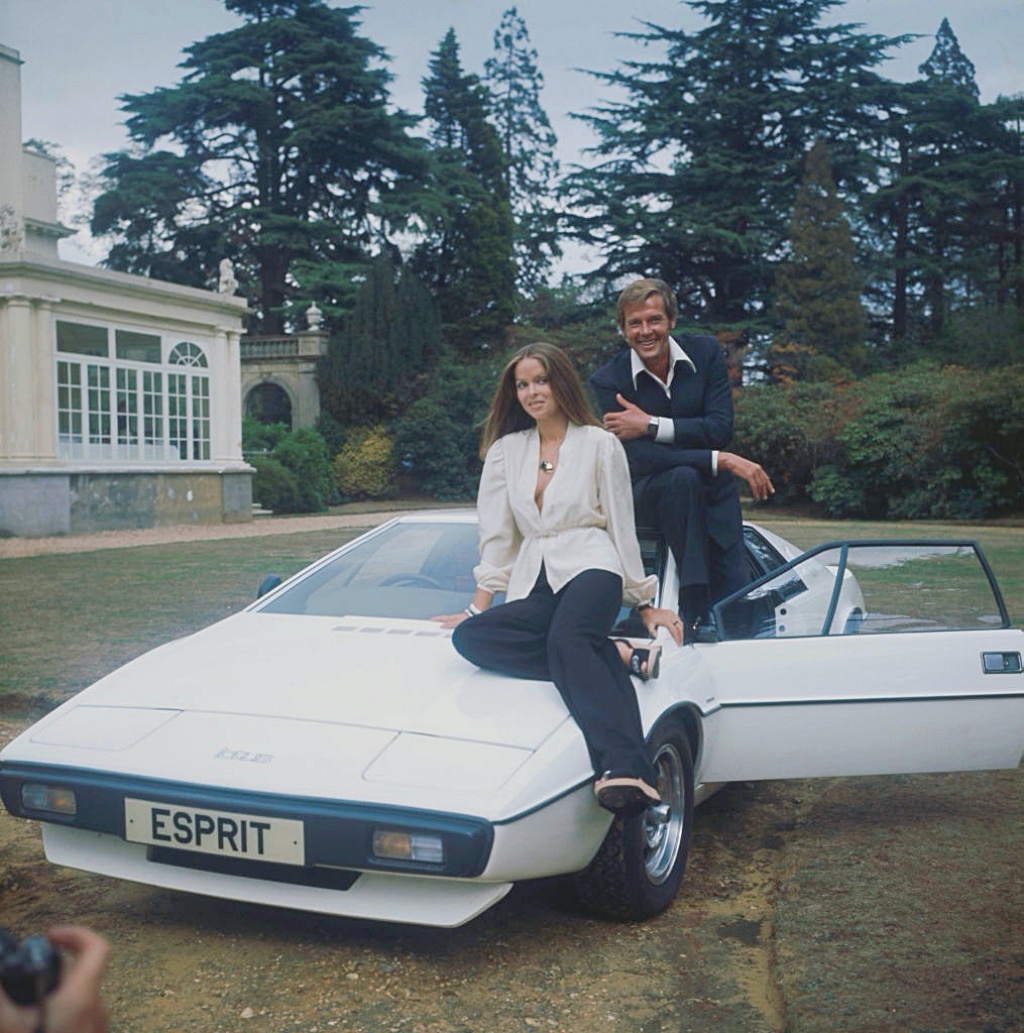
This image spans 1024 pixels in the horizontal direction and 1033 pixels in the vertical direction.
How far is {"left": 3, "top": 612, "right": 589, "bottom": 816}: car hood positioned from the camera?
292 cm

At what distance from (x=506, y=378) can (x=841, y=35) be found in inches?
1441

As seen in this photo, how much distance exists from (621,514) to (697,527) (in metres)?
0.49

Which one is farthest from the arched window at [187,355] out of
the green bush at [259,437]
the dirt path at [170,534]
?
the green bush at [259,437]

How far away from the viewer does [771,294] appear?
Result: 36406mm

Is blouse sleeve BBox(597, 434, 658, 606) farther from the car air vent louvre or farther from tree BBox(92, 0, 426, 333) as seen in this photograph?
tree BBox(92, 0, 426, 333)

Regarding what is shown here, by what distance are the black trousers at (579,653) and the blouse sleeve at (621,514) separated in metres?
0.10

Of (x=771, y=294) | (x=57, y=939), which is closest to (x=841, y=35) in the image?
(x=771, y=294)

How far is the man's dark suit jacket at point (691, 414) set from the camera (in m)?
4.23

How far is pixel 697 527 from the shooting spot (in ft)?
13.3

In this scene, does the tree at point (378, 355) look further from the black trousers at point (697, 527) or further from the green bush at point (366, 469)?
the black trousers at point (697, 527)

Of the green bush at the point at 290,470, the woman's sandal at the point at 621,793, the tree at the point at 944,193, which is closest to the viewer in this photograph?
the woman's sandal at the point at 621,793

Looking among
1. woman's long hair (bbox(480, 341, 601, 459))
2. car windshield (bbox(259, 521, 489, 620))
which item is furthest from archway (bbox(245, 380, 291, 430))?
woman's long hair (bbox(480, 341, 601, 459))

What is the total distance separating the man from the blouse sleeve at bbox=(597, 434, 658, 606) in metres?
0.34

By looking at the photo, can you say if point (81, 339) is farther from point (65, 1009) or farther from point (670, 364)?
point (65, 1009)
